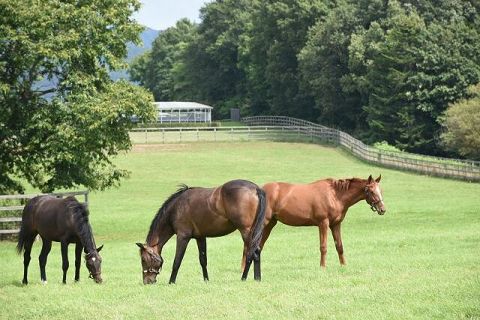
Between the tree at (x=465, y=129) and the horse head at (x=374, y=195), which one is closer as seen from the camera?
the horse head at (x=374, y=195)

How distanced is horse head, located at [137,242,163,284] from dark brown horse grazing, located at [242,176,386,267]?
307cm

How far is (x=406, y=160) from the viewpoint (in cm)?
6116

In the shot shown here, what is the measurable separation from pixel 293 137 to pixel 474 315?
71.6m

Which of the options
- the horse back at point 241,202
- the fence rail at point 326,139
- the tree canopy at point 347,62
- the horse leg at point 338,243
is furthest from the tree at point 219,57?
the horse back at point 241,202

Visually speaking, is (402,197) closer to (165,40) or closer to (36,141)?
(36,141)

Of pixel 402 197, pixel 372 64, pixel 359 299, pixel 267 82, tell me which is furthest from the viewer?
pixel 267 82

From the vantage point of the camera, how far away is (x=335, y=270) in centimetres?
1738

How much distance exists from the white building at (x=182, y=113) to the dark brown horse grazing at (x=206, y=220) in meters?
97.9

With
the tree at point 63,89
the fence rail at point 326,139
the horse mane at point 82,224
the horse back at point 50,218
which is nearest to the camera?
the horse mane at point 82,224

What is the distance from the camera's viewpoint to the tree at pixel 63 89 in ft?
101

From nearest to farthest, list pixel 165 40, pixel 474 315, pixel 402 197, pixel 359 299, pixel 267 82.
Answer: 1. pixel 474 315
2. pixel 359 299
3. pixel 402 197
4. pixel 267 82
5. pixel 165 40

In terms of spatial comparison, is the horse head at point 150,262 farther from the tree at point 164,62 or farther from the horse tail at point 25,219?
the tree at point 164,62

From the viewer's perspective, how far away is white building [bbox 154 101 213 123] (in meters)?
115

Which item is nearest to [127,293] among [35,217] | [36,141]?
[35,217]
